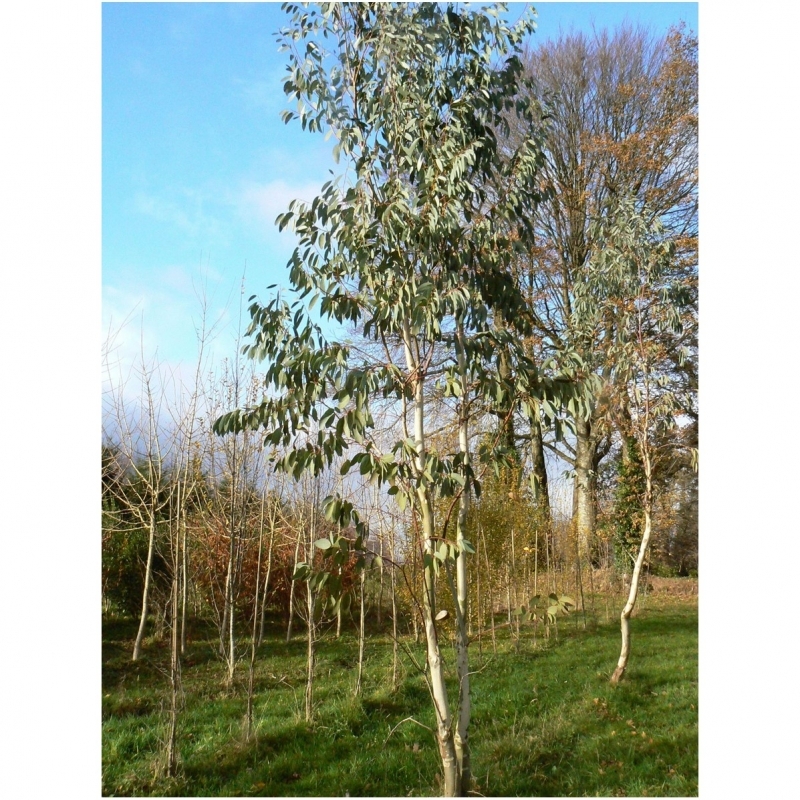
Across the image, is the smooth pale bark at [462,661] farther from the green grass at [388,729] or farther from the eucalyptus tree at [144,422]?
the eucalyptus tree at [144,422]

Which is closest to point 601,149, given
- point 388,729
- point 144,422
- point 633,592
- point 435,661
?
point 633,592

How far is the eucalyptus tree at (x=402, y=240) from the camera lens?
2322 mm

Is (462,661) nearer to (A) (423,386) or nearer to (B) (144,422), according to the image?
(A) (423,386)

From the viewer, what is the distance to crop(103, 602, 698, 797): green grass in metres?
2.88

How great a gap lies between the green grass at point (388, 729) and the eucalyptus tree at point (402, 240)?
2.11 feet

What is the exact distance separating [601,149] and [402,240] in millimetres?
4989

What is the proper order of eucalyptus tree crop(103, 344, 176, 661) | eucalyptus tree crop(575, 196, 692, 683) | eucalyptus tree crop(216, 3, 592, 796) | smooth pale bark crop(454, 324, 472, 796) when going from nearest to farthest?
eucalyptus tree crop(216, 3, 592, 796)
smooth pale bark crop(454, 324, 472, 796)
eucalyptus tree crop(103, 344, 176, 661)
eucalyptus tree crop(575, 196, 692, 683)

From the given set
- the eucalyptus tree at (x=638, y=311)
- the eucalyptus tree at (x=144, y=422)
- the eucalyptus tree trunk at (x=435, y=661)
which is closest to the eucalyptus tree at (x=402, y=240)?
the eucalyptus tree trunk at (x=435, y=661)

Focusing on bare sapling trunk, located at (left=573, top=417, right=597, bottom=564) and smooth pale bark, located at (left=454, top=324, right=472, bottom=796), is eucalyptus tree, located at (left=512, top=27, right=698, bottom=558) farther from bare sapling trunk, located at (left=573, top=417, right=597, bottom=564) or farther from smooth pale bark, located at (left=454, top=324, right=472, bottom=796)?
smooth pale bark, located at (left=454, top=324, right=472, bottom=796)

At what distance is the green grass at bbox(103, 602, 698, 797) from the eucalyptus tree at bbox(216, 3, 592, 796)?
2.11ft

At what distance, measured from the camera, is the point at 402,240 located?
7.87ft

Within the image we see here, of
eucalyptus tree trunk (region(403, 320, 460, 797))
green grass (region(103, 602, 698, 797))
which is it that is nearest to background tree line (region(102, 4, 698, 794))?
eucalyptus tree trunk (region(403, 320, 460, 797))
